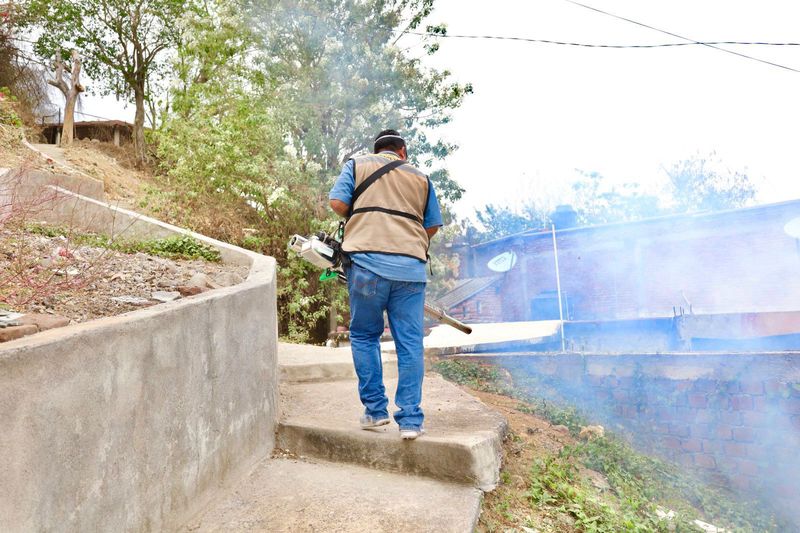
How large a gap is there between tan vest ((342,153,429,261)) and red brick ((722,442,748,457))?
3.97m

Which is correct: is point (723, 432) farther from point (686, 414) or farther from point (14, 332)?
point (14, 332)

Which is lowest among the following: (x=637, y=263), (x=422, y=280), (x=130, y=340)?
(x=130, y=340)

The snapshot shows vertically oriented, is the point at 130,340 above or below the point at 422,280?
below

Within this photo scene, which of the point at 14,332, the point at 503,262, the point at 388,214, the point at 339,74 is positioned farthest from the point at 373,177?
the point at 503,262

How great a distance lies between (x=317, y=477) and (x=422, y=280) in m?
1.16

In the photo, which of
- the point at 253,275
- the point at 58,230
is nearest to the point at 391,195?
the point at 253,275

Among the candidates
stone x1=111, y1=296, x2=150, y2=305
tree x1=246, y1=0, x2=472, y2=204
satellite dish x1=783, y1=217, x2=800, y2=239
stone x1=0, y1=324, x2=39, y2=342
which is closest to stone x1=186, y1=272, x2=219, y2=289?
stone x1=111, y1=296, x2=150, y2=305

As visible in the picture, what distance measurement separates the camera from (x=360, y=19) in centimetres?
1061

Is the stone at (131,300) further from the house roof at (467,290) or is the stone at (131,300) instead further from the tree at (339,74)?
the house roof at (467,290)

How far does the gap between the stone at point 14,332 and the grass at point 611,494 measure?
1997 millimetres

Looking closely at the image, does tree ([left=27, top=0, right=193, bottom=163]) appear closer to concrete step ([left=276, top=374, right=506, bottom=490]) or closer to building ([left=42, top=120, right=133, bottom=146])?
building ([left=42, top=120, right=133, bottom=146])

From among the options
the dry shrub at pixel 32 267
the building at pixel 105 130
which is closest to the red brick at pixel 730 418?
the dry shrub at pixel 32 267

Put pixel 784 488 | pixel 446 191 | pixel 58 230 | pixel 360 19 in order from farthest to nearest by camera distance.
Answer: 1. pixel 446 191
2. pixel 360 19
3. pixel 784 488
4. pixel 58 230

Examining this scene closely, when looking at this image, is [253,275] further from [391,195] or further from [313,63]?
[313,63]
